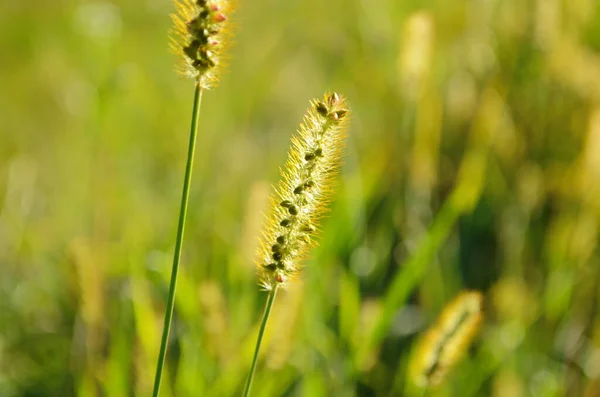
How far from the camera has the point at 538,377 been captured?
160 centimetres

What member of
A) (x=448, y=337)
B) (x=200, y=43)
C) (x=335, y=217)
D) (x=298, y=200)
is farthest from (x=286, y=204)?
(x=335, y=217)

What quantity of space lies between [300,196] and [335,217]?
0.91 m

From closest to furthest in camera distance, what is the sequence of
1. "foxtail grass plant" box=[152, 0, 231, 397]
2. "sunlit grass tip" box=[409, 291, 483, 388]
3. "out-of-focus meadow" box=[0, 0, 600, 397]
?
"foxtail grass plant" box=[152, 0, 231, 397], "sunlit grass tip" box=[409, 291, 483, 388], "out-of-focus meadow" box=[0, 0, 600, 397]

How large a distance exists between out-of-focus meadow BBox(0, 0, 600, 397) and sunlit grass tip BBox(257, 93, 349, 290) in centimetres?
40

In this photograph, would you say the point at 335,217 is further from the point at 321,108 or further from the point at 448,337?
the point at 321,108

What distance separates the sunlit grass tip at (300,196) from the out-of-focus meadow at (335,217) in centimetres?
40

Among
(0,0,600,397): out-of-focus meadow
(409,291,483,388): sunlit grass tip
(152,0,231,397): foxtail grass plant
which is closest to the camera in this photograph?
(152,0,231,397): foxtail grass plant

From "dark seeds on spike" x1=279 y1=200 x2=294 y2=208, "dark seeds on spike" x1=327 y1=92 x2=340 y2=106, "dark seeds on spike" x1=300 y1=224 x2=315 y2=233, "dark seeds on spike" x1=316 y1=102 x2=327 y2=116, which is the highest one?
"dark seeds on spike" x1=327 y1=92 x2=340 y2=106

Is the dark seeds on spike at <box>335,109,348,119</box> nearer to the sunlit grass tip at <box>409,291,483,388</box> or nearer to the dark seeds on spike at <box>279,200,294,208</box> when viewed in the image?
the dark seeds on spike at <box>279,200,294,208</box>

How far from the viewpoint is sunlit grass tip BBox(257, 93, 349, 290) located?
0.73 meters

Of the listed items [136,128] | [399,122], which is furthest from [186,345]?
[136,128]

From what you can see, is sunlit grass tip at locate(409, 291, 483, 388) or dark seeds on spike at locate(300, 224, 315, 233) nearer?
dark seeds on spike at locate(300, 224, 315, 233)

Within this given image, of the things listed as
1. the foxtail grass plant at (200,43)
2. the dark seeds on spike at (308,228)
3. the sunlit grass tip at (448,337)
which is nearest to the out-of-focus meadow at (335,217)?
the sunlit grass tip at (448,337)

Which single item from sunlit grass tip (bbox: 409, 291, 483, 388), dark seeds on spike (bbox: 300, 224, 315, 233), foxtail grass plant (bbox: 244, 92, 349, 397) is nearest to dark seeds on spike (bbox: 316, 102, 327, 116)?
foxtail grass plant (bbox: 244, 92, 349, 397)
